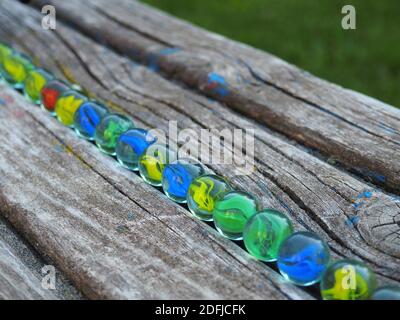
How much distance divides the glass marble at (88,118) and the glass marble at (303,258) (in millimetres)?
973

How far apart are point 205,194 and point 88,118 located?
68 centimetres

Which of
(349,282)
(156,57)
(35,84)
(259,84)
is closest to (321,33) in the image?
(156,57)

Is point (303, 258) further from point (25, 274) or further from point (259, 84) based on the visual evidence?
point (259, 84)

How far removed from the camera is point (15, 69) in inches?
112

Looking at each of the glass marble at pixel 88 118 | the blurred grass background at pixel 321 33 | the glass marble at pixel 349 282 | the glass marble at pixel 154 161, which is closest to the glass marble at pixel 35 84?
the glass marble at pixel 88 118

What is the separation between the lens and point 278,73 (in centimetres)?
274

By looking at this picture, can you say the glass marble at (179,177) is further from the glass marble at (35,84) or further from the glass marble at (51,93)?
the glass marble at (35,84)

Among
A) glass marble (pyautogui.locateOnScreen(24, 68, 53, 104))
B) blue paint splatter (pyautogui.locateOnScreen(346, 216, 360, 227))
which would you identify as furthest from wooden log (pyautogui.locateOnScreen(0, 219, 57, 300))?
glass marble (pyautogui.locateOnScreen(24, 68, 53, 104))

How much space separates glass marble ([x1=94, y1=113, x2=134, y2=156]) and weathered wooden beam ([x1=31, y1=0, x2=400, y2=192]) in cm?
48

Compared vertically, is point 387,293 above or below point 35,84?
below

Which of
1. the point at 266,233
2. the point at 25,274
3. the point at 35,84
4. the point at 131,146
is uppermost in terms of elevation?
the point at 35,84

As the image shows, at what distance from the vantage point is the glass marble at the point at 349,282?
5.24 ft
